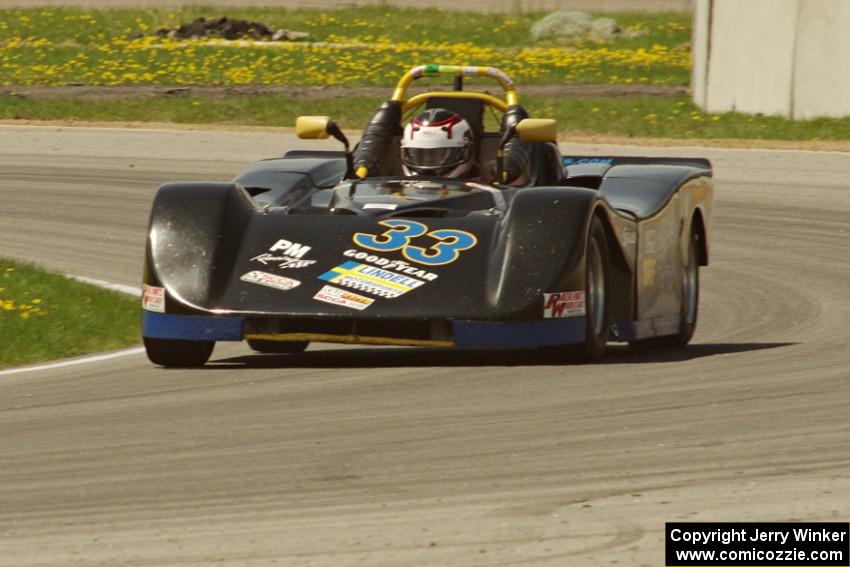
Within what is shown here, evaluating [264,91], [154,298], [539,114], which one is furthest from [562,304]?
[264,91]

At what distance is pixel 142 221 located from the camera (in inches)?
693

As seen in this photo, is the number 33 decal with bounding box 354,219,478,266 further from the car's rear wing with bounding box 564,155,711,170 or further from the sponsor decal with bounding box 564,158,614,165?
the sponsor decal with bounding box 564,158,614,165

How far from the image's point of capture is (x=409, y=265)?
865 cm

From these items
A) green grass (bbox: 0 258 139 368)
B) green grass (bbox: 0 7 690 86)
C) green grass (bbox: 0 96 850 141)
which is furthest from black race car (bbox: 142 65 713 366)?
green grass (bbox: 0 7 690 86)

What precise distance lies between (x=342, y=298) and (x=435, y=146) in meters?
2.14

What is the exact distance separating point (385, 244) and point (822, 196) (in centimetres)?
1079

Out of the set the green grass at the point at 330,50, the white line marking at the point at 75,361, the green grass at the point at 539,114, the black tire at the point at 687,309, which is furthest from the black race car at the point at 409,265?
the green grass at the point at 330,50

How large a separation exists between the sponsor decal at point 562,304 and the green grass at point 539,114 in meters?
14.7

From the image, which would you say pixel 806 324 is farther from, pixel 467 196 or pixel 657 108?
pixel 657 108

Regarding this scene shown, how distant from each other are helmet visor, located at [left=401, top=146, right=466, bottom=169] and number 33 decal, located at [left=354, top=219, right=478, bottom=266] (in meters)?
1.40

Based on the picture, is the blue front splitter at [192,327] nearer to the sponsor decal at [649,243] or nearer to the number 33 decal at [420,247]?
the number 33 decal at [420,247]

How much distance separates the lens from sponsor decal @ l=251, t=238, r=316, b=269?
8766mm

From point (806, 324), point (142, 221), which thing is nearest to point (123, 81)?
point (142, 221)

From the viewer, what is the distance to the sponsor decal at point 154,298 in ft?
28.7
